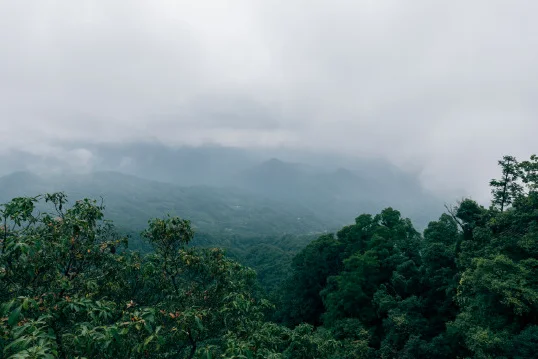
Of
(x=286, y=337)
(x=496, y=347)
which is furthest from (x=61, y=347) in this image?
(x=496, y=347)

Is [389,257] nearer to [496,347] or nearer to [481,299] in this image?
[481,299]

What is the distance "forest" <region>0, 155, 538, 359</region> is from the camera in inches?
236

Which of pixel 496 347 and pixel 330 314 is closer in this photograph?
pixel 496 347

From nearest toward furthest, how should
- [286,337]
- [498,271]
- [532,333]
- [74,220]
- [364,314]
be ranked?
[74,220] → [286,337] → [532,333] → [498,271] → [364,314]

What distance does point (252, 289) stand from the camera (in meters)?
16.7

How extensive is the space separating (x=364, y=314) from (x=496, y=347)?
15351mm

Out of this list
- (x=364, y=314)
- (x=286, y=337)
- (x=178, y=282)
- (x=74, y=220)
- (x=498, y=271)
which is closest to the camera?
(x=74, y=220)

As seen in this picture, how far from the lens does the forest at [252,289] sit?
19.7ft

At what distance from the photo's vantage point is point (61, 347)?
5820 mm

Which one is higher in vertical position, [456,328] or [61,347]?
[61,347]

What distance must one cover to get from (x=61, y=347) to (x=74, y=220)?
2812 mm

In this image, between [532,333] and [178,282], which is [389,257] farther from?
[178,282]

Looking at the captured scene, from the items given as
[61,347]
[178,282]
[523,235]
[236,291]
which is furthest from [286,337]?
[523,235]

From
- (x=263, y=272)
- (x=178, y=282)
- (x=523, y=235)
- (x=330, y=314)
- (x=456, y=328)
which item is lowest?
(x=263, y=272)
